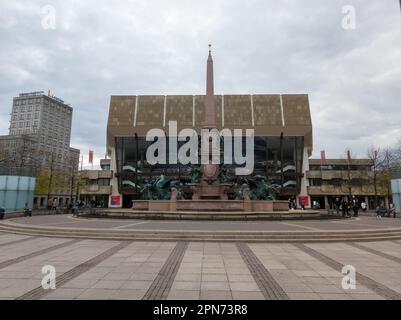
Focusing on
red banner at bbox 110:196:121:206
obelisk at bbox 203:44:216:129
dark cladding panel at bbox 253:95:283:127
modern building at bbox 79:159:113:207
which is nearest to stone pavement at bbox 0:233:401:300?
obelisk at bbox 203:44:216:129

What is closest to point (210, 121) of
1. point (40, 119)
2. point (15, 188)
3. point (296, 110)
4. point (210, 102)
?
point (210, 102)

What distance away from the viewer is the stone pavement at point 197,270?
6.70 metres

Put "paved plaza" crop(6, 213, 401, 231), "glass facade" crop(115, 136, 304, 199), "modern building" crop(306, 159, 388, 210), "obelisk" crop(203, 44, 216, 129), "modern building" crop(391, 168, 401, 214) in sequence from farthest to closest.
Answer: "glass facade" crop(115, 136, 304, 199) < "modern building" crop(306, 159, 388, 210) < "modern building" crop(391, 168, 401, 214) < "obelisk" crop(203, 44, 216, 129) < "paved plaza" crop(6, 213, 401, 231)

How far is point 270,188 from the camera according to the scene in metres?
31.6

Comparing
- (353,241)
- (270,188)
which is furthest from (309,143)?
(353,241)

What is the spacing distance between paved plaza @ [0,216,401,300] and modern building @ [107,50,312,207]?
51.8 m

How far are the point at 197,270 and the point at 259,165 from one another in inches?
2336

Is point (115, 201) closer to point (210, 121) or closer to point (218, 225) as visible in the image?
point (210, 121)

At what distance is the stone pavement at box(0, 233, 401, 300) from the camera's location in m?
6.70

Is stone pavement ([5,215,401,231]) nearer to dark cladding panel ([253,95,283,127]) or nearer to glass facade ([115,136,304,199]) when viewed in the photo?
glass facade ([115,136,304,199])

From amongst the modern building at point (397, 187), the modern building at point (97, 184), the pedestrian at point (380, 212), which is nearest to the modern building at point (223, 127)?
the modern building at point (97, 184)

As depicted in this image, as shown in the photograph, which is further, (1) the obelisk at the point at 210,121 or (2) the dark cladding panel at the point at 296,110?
(2) the dark cladding panel at the point at 296,110

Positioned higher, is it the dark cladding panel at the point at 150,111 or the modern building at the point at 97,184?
the dark cladding panel at the point at 150,111

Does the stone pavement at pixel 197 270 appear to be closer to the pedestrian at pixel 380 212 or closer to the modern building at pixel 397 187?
the pedestrian at pixel 380 212
